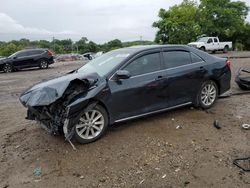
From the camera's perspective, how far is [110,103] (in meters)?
5.66

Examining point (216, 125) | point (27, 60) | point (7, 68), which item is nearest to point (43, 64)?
point (27, 60)

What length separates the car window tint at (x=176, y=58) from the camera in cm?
669

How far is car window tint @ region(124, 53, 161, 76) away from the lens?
20.2 feet

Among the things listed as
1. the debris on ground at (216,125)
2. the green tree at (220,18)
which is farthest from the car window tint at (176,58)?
the green tree at (220,18)

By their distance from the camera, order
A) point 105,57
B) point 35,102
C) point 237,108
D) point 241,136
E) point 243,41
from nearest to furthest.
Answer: point 35,102
point 241,136
point 105,57
point 237,108
point 243,41

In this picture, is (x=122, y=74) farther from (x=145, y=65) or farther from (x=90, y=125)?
(x=90, y=125)

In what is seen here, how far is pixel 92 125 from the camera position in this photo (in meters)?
5.48

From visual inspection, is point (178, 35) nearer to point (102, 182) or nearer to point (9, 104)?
point (9, 104)

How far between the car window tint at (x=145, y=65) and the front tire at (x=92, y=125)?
1.08 metres

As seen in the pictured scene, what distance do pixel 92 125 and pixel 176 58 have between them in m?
2.55

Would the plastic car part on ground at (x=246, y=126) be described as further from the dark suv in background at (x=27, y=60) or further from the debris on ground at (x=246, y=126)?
the dark suv in background at (x=27, y=60)

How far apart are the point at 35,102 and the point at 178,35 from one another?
145 feet

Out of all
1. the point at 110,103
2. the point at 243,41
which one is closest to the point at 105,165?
the point at 110,103

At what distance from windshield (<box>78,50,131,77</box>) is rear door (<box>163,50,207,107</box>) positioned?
3.10 feet
